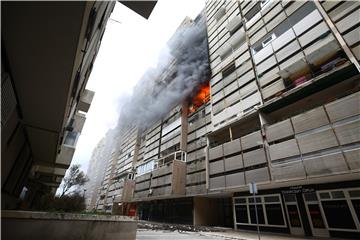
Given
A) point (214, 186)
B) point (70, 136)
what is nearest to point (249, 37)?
point (214, 186)

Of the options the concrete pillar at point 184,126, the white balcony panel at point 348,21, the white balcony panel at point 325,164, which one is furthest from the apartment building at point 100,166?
the white balcony panel at point 348,21

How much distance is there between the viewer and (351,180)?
11422mm

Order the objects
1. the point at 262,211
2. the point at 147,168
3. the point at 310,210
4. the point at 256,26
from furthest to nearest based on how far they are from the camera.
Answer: the point at 147,168 → the point at 256,26 → the point at 262,211 → the point at 310,210

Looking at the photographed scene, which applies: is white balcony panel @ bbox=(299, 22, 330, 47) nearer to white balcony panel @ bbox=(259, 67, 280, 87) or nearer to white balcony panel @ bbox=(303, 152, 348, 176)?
white balcony panel @ bbox=(259, 67, 280, 87)

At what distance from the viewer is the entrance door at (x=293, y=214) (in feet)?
42.3

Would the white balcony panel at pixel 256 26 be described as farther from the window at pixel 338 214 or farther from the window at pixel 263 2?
the window at pixel 338 214

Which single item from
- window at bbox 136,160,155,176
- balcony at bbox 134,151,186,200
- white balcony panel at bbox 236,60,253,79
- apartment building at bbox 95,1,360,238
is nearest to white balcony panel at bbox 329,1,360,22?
apartment building at bbox 95,1,360,238

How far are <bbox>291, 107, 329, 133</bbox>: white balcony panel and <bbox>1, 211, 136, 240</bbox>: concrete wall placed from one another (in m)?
12.6

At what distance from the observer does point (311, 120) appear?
12938mm

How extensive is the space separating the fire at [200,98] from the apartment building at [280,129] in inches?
145

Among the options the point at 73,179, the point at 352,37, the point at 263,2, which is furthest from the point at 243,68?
the point at 73,179

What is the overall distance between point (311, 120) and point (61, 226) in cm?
1447

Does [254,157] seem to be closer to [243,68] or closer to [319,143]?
[319,143]

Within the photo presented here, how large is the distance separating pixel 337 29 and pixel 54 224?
67.0 ft
